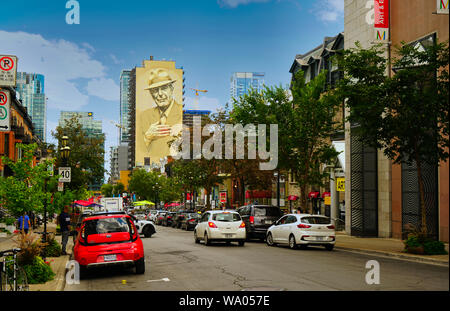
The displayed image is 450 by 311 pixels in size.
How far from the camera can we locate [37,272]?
12.1 metres

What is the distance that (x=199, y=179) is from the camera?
47.8 metres

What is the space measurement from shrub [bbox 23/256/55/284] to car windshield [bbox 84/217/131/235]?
1.46 metres

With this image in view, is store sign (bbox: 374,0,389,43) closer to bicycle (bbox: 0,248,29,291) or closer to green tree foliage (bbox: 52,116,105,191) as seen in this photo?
green tree foliage (bbox: 52,116,105,191)

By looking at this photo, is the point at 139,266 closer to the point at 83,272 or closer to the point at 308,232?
the point at 83,272

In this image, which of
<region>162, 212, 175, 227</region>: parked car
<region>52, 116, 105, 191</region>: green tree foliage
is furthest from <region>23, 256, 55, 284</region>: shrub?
<region>162, 212, 175, 227</region>: parked car

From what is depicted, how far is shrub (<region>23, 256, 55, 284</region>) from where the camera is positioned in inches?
469

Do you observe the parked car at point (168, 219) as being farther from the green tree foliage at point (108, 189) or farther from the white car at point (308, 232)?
the green tree foliage at point (108, 189)

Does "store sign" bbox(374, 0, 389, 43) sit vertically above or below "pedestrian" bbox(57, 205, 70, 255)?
above

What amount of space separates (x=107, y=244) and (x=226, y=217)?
10.4 m

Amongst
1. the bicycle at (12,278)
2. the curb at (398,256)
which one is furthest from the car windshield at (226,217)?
the bicycle at (12,278)

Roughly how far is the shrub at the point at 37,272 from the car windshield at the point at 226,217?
1139 centimetres

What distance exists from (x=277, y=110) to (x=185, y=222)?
1706cm

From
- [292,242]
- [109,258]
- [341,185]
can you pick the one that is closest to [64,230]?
[109,258]
